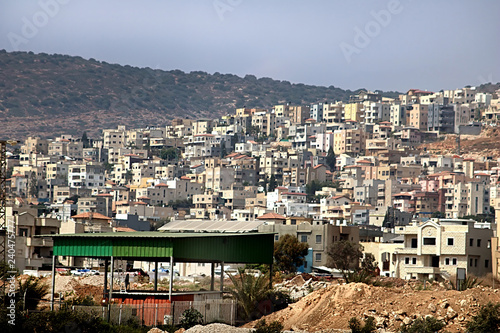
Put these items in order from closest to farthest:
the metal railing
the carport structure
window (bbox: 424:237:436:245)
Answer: the metal railing → the carport structure → window (bbox: 424:237:436:245)

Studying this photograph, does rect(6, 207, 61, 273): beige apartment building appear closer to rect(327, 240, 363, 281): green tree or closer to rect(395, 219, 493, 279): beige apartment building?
rect(327, 240, 363, 281): green tree

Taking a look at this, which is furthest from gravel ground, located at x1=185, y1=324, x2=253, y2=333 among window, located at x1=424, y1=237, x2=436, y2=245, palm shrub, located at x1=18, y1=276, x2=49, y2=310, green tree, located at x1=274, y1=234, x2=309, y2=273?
window, located at x1=424, y1=237, x2=436, y2=245

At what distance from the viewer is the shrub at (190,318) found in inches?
1280

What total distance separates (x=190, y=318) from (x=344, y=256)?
39298mm

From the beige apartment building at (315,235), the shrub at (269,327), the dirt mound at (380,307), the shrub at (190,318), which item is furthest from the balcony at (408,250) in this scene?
the shrub at (190,318)

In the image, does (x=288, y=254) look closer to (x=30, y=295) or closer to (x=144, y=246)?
(x=30, y=295)

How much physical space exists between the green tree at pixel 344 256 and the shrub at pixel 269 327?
37711 mm

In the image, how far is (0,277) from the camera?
35.7 metres

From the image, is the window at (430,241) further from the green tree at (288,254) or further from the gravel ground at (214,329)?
the gravel ground at (214,329)

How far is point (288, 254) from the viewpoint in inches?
2650

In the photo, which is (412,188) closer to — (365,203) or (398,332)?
(365,203)

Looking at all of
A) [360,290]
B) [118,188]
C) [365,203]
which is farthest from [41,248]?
[118,188]

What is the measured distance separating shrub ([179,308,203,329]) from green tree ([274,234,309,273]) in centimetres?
3250

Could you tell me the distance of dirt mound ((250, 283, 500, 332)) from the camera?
32625 millimetres
